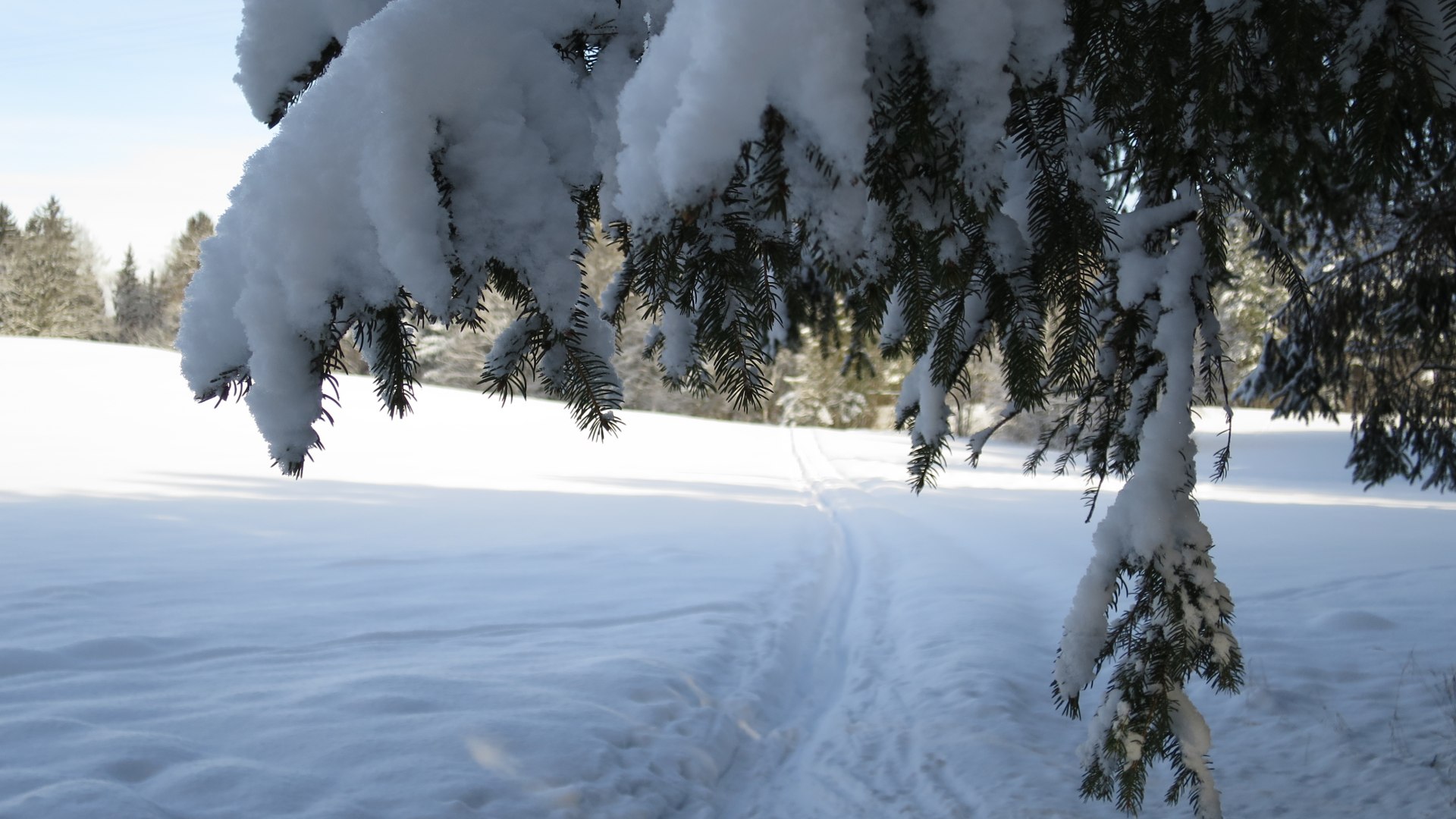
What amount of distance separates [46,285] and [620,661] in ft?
161

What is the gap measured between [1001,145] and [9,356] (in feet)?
93.2

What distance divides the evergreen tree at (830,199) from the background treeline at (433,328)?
64.8 feet

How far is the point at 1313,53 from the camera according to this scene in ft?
7.81

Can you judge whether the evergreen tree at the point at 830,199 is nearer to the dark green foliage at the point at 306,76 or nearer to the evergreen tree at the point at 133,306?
the dark green foliage at the point at 306,76

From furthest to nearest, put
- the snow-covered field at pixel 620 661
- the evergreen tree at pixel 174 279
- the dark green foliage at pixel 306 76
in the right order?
the evergreen tree at pixel 174 279
the snow-covered field at pixel 620 661
the dark green foliage at pixel 306 76

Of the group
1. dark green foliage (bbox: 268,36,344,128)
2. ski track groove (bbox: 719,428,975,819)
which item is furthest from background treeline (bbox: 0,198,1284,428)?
dark green foliage (bbox: 268,36,344,128)

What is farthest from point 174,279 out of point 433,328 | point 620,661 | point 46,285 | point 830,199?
point 830,199

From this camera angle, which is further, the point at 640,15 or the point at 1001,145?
the point at 640,15

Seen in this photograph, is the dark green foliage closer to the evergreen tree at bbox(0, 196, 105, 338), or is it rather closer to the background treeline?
the background treeline

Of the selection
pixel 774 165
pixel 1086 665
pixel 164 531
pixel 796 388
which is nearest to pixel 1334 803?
pixel 1086 665

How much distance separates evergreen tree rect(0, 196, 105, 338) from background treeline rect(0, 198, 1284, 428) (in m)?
0.05

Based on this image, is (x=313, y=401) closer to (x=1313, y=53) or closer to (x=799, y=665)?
(x=1313, y=53)

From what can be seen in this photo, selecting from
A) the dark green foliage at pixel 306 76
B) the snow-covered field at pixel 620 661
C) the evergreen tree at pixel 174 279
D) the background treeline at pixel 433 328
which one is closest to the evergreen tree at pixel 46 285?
the background treeline at pixel 433 328

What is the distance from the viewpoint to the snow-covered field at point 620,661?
3338mm
